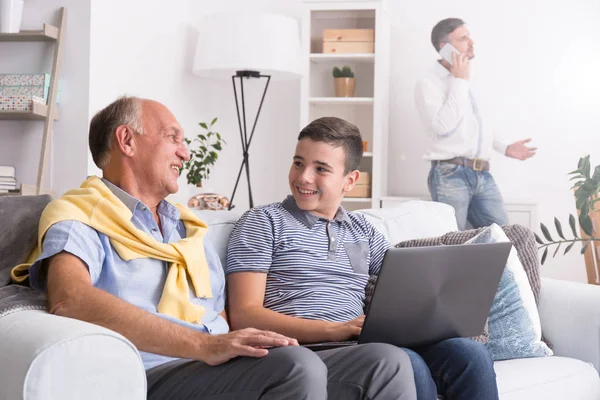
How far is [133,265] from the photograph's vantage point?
177 cm

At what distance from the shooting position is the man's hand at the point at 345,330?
1.87m

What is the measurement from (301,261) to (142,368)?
0.78 meters

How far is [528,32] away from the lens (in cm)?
549

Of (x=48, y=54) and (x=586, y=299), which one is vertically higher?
(x=48, y=54)

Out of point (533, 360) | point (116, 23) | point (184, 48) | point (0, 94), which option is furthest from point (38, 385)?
point (184, 48)

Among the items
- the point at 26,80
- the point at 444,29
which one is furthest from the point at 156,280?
the point at 444,29

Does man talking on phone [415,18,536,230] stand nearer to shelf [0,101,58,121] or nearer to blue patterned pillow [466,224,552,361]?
shelf [0,101,58,121]

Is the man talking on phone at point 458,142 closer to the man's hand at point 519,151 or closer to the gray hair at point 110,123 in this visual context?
the man's hand at point 519,151

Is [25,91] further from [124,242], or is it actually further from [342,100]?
[124,242]

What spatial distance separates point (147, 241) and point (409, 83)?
407cm

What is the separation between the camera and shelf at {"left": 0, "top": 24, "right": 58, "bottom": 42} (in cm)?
402

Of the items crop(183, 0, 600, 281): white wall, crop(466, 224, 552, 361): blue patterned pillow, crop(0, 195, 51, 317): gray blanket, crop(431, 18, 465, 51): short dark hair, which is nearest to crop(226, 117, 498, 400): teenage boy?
crop(466, 224, 552, 361): blue patterned pillow

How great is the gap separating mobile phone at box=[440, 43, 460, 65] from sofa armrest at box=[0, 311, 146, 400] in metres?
3.80

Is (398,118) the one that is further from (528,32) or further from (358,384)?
(358,384)
